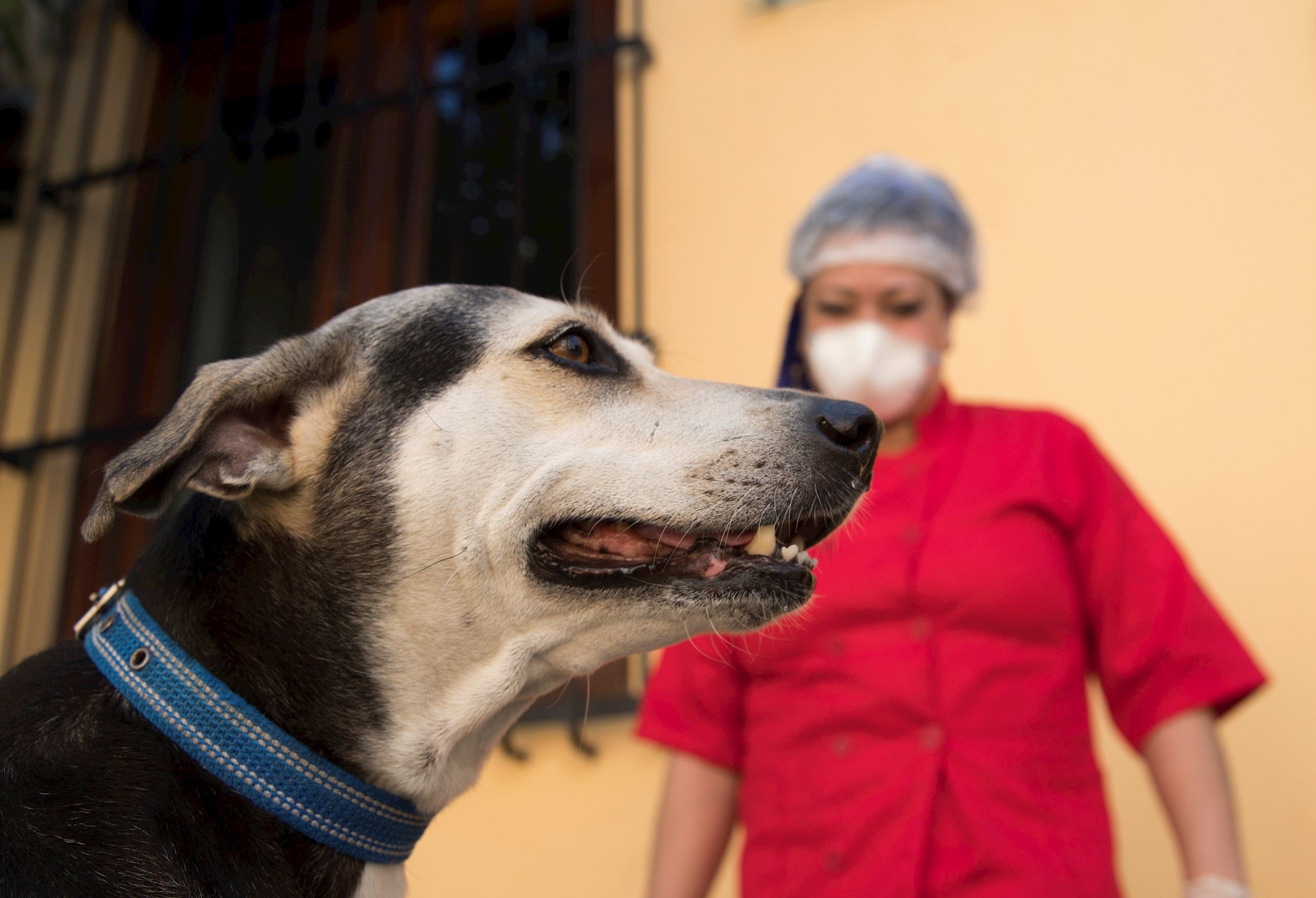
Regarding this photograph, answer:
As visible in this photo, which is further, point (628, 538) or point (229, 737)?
point (628, 538)

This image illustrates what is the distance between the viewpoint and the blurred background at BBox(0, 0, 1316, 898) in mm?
3184

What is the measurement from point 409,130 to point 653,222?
4.35ft

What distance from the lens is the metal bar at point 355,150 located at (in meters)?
4.50

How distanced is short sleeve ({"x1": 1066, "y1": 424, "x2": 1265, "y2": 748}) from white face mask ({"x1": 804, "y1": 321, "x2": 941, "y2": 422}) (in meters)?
0.47

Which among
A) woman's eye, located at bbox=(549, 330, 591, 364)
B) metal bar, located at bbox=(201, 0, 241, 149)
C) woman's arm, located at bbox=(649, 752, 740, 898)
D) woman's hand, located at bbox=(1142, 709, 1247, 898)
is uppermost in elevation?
metal bar, located at bbox=(201, 0, 241, 149)

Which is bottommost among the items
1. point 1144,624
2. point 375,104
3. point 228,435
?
point 1144,624

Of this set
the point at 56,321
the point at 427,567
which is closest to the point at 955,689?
the point at 427,567

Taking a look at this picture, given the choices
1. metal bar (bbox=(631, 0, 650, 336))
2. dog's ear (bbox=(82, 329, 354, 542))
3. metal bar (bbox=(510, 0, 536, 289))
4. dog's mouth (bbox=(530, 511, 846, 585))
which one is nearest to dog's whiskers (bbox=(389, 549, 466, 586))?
dog's mouth (bbox=(530, 511, 846, 585))

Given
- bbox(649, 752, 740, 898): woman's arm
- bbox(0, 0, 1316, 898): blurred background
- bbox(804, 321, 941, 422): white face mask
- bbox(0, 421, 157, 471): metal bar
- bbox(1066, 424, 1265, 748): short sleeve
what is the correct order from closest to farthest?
bbox(1066, 424, 1265, 748): short sleeve, bbox(649, 752, 740, 898): woman's arm, bbox(804, 321, 941, 422): white face mask, bbox(0, 0, 1316, 898): blurred background, bbox(0, 421, 157, 471): metal bar

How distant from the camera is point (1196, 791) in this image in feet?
6.73

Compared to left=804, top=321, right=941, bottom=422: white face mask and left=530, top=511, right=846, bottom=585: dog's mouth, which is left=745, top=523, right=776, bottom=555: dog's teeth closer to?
left=530, top=511, right=846, bottom=585: dog's mouth

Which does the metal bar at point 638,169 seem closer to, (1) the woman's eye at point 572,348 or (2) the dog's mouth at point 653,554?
(1) the woman's eye at point 572,348

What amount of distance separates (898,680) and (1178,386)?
1.71m

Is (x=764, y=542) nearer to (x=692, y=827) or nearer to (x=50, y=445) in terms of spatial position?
(x=692, y=827)
